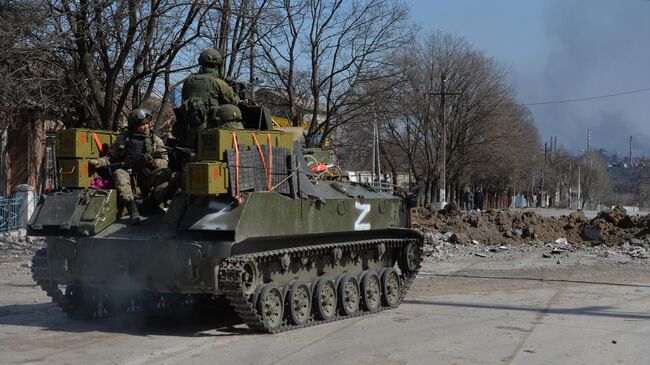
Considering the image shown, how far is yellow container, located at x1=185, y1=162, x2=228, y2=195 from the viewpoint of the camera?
27.5 ft

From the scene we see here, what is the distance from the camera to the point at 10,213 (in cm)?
2136

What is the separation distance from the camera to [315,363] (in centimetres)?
751

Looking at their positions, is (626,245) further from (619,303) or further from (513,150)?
(513,150)

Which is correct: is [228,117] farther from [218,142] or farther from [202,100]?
[218,142]

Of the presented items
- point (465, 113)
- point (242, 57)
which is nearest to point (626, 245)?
point (242, 57)

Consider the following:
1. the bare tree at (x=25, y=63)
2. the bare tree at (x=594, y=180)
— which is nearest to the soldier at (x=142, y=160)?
the bare tree at (x=25, y=63)

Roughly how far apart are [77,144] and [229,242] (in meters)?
2.59

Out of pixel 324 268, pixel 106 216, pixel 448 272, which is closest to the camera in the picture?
pixel 106 216

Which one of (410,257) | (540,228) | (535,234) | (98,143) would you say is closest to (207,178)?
(98,143)

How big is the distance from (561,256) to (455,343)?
12.0 m

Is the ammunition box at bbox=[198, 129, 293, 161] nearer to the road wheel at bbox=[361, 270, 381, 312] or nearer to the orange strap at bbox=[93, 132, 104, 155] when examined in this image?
the orange strap at bbox=[93, 132, 104, 155]

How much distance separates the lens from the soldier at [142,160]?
949 cm

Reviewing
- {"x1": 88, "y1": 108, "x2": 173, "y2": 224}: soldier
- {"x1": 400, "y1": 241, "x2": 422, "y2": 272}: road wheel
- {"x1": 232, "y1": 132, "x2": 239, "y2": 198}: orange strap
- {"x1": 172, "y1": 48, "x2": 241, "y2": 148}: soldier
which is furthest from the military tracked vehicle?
{"x1": 400, "y1": 241, "x2": 422, "y2": 272}: road wheel

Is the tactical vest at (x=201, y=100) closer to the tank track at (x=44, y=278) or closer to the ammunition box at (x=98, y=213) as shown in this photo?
the ammunition box at (x=98, y=213)
